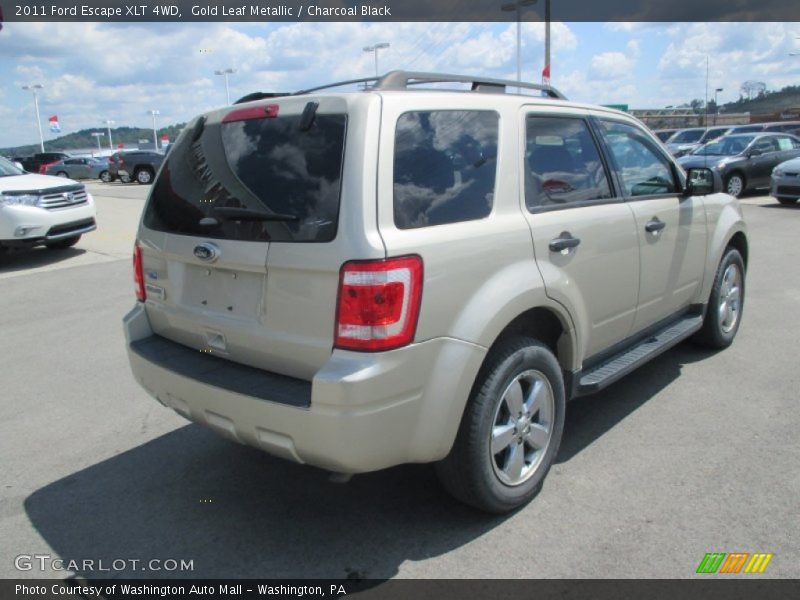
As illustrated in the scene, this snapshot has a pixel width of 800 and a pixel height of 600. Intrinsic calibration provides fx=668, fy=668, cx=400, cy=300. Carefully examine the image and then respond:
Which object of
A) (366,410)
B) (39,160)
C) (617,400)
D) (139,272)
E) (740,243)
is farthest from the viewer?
(39,160)

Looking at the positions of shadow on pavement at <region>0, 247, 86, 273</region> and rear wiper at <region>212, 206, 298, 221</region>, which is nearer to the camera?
rear wiper at <region>212, 206, 298, 221</region>

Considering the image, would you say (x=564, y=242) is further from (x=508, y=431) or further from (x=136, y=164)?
(x=136, y=164)

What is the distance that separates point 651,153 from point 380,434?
307cm

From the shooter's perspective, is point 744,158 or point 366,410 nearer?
point 366,410

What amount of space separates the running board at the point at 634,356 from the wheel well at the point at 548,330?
0.70 ft

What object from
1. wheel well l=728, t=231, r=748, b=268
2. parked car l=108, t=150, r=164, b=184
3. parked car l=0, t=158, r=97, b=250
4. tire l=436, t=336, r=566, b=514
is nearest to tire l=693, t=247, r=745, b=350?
wheel well l=728, t=231, r=748, b=268

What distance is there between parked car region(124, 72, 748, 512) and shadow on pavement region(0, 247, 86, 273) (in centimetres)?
807

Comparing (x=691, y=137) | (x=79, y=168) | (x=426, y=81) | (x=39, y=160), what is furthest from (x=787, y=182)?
(x=39, y=160)

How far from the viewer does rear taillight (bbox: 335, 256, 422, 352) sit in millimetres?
2539

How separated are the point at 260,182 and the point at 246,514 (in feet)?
5.27

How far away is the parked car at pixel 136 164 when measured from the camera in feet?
100

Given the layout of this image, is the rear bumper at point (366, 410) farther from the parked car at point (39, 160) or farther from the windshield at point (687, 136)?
the parked car at point (39, 160)

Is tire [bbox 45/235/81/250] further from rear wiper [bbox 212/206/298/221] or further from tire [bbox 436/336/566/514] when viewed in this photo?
tire [bbox 436/336/566/514]

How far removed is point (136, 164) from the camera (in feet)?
101
